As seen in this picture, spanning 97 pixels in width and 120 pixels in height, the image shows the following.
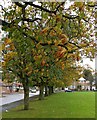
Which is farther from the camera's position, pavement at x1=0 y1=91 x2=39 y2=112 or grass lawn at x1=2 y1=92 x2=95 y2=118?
pavement at x1=0 y1=91 x2=39 y2=112

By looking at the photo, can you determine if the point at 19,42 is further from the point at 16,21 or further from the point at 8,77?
the point at 8,77

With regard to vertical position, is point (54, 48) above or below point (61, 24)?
below

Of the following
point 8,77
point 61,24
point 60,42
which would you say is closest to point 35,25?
point 61,24

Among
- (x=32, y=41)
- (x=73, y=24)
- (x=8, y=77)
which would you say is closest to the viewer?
(x=32, y=41)

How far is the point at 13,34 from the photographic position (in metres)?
9.02

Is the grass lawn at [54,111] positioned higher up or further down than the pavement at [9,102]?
higher up

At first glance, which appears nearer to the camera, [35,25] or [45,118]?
[35,25]

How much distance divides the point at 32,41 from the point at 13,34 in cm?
93

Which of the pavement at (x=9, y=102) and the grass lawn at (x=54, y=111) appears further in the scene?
the pavement at (x=9, y=102)

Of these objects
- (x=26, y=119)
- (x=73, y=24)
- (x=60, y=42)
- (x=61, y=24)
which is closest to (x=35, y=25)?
(x=73, y=24)

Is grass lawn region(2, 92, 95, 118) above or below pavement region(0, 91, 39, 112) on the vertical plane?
above

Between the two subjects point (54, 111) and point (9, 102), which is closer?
point (54, 111)

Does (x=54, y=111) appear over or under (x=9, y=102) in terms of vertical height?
over

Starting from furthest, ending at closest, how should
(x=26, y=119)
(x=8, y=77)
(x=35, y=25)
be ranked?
(x=8, y=77) → (x=26, y=119) → (x=35, y=25)
